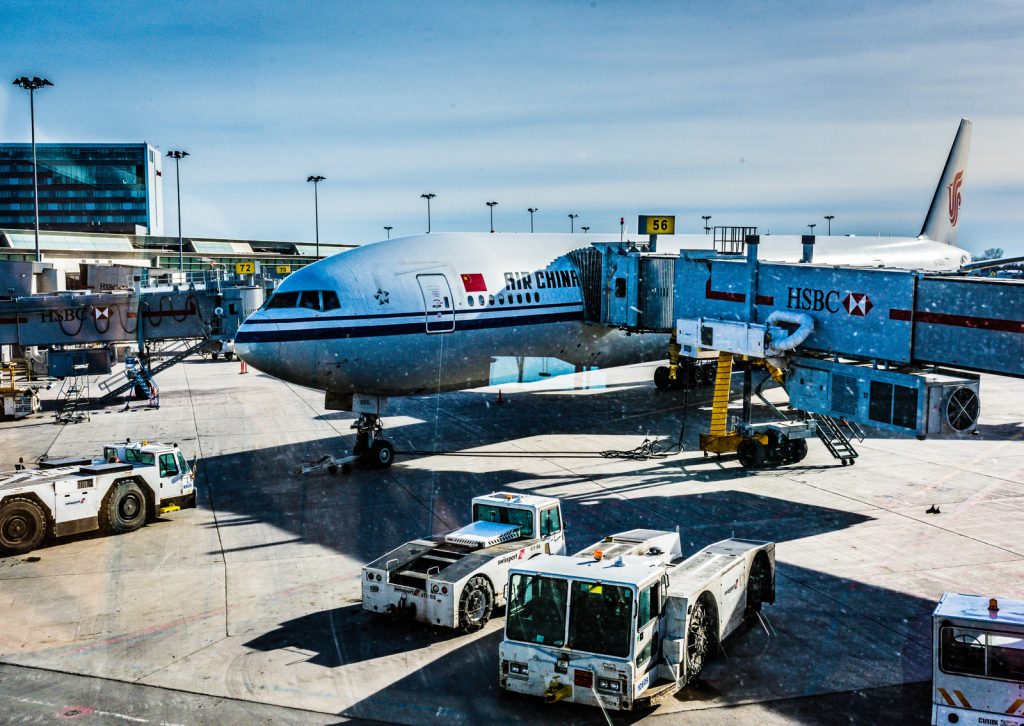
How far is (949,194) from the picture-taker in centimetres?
5397

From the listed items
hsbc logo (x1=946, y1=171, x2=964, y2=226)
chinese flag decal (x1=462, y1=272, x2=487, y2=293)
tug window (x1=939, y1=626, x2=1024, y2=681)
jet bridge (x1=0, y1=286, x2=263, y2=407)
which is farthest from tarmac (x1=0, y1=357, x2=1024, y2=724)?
hsbc logo (x1=946, y1=171, x2=964, y2=226)

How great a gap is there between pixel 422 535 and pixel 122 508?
7.66m

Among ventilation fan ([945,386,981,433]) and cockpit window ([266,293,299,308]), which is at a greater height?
cockpit window ([266,293,299,308])

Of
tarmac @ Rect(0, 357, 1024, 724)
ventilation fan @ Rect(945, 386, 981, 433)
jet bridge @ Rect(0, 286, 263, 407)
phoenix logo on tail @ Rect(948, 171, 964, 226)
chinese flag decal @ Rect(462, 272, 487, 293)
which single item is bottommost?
tarmac @ Rect(0, 357, 1024, 724)

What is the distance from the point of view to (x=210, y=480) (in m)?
28.8

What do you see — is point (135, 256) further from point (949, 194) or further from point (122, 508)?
point (122, 508)

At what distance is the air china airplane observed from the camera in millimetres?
26984

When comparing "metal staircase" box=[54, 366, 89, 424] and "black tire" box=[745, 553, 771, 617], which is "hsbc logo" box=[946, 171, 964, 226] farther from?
"metal staircase" box=[54, 366, 89, 424]

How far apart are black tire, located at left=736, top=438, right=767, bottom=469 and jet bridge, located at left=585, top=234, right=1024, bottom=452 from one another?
1.30 m

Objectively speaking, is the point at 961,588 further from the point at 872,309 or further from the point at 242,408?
the point at 242,408

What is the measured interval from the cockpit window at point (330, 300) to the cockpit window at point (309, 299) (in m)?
0.23

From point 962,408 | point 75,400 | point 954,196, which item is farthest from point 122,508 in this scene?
point 954,196

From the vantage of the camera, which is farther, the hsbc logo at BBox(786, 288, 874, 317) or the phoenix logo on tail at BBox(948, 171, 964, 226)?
the phoenix logo on tail at BBox(948, 171, 964, 226)

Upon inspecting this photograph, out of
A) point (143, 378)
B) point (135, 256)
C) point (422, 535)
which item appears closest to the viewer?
point (422, 535)
